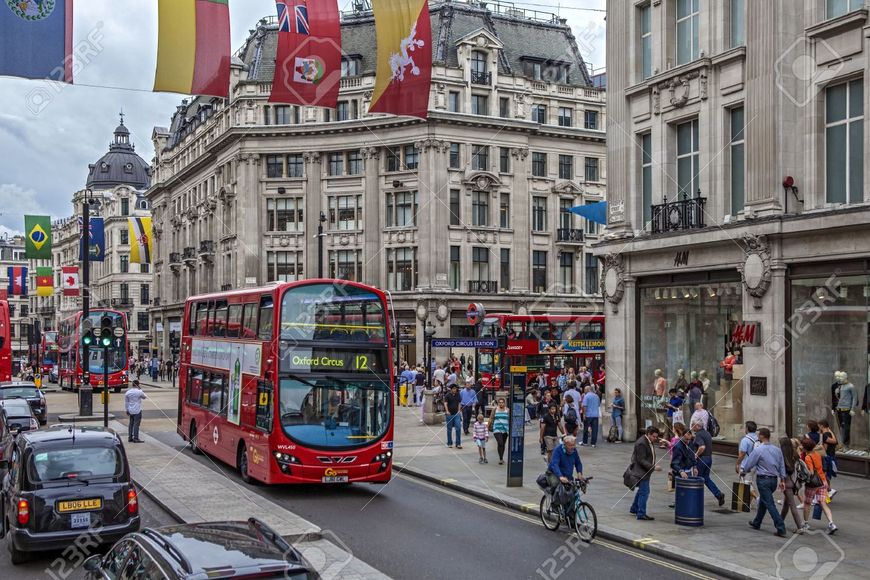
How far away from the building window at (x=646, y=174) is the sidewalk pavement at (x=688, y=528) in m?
6.64

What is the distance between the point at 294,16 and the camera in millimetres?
18688

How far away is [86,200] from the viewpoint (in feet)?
114

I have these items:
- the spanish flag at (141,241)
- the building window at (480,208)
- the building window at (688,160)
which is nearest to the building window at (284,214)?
the spanish flag at (141,241)

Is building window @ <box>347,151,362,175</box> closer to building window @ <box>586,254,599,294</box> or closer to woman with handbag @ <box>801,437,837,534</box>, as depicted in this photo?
building window @ <box>586,254,599,294</box>

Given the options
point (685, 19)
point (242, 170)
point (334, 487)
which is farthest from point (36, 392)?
point (242, 170)

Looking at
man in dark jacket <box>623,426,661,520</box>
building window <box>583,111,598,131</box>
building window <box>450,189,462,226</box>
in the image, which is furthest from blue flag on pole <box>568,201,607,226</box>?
building window <box>583,111,598,131</box>

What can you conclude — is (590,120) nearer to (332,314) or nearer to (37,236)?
(37,236)

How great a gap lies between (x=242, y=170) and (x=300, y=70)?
158ft

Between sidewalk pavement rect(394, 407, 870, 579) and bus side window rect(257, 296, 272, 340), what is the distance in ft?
17.0

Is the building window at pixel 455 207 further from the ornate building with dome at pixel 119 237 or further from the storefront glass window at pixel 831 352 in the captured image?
the ornate building with dome at pixel 119 237

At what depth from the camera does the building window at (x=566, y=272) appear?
211 ft

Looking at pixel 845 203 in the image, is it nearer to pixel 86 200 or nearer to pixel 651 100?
pixel 651 100

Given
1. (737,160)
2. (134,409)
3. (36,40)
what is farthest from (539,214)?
(36,40)

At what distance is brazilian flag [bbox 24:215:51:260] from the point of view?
40094 millimetres
